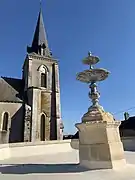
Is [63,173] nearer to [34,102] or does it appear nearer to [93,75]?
[93,75]

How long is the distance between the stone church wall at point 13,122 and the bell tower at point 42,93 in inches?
37.9

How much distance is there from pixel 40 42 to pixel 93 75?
25.5 m

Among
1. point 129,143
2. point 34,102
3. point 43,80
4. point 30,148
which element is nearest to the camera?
point 30,148

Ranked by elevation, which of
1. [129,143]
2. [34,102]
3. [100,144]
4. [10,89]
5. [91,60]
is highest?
[10,89]

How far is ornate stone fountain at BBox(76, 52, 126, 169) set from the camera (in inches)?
206

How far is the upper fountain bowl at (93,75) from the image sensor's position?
655 centimetres

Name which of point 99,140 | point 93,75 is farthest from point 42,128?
point 99,140

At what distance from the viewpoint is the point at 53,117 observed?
25.0 metres

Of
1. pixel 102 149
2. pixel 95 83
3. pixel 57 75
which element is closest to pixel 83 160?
pixel 102 149

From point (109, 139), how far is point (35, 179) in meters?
2.64

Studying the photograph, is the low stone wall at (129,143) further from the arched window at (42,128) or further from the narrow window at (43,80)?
the narrow window at (43,80)

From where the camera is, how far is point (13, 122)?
70.6ft

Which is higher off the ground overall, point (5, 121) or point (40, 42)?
point (40, 42)

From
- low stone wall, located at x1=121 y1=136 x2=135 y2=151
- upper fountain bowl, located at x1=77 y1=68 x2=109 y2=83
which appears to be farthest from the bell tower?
upper fountain bowl, located at x1=77 y1=68 x2=109 y2=83
